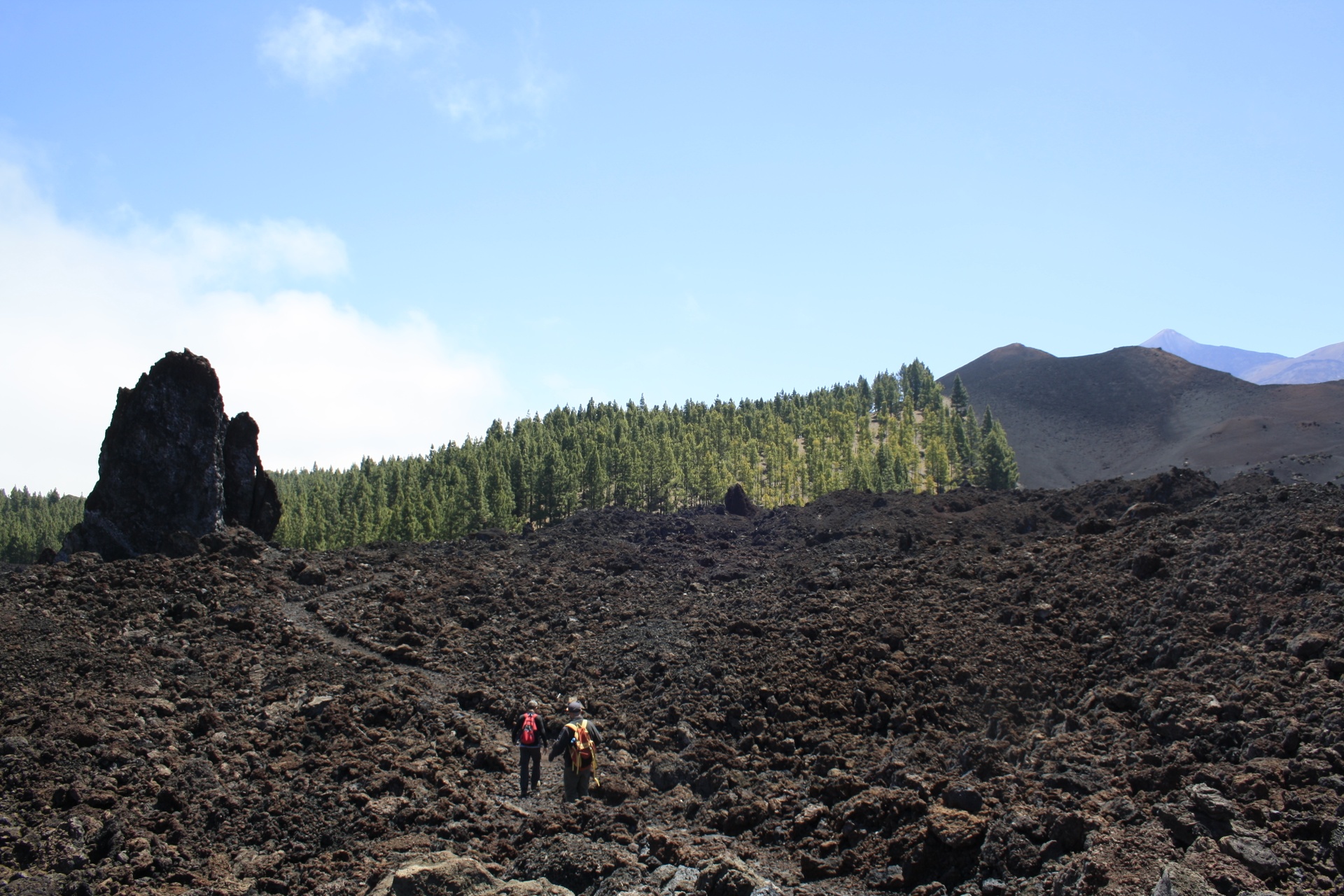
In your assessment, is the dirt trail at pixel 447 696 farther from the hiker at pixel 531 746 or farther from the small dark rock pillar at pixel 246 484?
the small dark rock pillar at pixel 246 484

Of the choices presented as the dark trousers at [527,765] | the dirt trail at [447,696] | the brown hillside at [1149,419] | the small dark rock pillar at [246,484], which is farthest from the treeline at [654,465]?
the dark trousers at [527,765]

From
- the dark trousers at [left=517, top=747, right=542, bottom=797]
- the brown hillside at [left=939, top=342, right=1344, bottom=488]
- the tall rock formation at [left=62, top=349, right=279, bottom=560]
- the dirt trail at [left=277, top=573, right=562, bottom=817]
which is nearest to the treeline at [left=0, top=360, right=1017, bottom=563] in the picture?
the brown hillside at [left=939, top=342, right=1344, bottom=488]

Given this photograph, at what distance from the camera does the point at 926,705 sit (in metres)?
14.2

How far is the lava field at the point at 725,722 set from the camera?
8.91 metres

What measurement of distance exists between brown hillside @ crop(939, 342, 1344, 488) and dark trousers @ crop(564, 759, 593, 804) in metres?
55.3

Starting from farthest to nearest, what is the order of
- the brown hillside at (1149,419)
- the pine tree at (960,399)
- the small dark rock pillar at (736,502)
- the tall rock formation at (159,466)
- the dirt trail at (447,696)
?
the pine tree at (960,399) < the brown hillside at (1149,419) < the small dark rock pillar at (736,502) < the tall rock formation at (159,466) < the dirt trail at (447,696)

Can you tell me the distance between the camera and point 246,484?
1125 inches

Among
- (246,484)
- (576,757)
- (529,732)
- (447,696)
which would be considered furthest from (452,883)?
(246,484)

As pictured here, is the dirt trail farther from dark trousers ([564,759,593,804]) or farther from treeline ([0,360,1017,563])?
treeline ([0,360,1017,563])

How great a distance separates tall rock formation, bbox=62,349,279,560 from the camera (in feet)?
83.1

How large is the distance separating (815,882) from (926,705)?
5544 mm

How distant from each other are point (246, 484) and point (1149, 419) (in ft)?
339

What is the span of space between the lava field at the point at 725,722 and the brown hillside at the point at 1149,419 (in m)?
45.5

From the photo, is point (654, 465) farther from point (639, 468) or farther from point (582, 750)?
point (582, 750)
